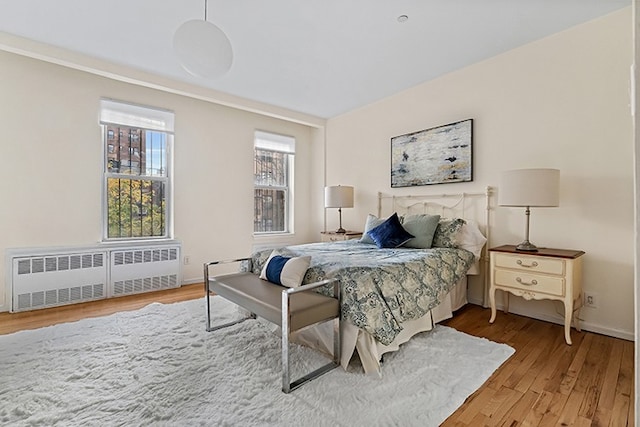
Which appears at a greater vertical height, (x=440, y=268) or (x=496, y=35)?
(x=496, y=35)

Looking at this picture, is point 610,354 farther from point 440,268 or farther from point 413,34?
point 413,34

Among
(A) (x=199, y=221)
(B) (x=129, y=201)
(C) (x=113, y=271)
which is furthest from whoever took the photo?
(A) (x=199, y=221)

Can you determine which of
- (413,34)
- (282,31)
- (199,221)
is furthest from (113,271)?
(413,34)

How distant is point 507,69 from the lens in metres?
3.04

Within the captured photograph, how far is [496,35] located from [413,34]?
778 mm

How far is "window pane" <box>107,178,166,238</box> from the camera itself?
3.71m

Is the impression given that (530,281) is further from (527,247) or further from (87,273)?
(87,273)

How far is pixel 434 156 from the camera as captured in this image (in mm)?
3641

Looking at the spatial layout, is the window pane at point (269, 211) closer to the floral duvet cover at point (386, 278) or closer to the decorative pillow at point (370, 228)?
the decorative pillow at point (370, 228)

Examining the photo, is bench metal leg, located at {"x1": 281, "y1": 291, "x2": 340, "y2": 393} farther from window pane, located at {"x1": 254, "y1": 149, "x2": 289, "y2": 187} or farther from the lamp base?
window pane, located at {"x1": 254, "y1": 149, "x2": 289, "y2": 187}

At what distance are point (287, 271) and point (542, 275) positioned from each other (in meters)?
2.05

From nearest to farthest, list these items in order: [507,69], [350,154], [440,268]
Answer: [440,268] → [507,69] → [350,154]

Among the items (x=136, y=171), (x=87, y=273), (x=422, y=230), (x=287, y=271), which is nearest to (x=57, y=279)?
(x=87, y=273)

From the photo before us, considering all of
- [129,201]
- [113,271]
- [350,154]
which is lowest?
[113,271]
